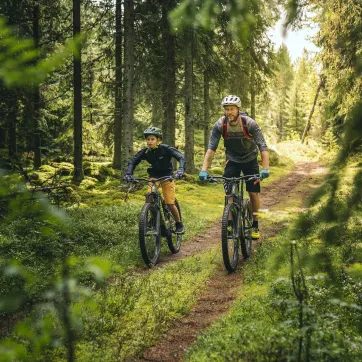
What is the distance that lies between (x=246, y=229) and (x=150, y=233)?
1997 millimetres

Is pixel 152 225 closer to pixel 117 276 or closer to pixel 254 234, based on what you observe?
pixel 117 276

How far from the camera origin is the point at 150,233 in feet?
26.7

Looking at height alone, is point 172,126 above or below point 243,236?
above

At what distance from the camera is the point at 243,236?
7645 mm

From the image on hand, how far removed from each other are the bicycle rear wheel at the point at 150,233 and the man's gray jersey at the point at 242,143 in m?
1.84

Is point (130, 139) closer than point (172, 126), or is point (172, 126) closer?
point (130, 139)

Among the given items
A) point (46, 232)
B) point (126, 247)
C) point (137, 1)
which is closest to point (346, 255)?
point (126, 247)

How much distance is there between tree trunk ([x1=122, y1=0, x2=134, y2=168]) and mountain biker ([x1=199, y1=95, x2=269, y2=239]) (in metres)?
9.00

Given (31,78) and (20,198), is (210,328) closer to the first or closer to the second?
(20,198)

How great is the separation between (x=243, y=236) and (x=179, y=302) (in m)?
2.31

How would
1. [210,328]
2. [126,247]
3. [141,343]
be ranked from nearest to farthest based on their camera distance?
[141,343]
[210,328]
[126,247]

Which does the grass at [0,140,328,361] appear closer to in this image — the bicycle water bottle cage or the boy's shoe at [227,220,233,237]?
the boy's shoe at [227,220,233,237]

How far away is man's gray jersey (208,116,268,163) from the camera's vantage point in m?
7.70

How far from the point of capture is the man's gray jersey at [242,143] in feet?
25.2
